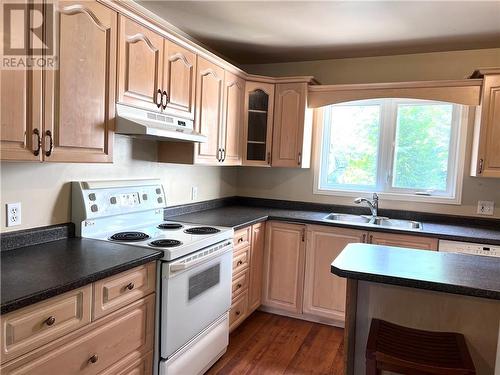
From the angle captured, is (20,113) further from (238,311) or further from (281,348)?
(281,348)

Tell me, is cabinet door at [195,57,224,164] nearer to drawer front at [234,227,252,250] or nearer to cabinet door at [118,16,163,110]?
cabinet door at [118,16,163,110]

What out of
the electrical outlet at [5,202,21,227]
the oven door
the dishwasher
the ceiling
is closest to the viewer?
the electrical outlet at [5,202,21,227]

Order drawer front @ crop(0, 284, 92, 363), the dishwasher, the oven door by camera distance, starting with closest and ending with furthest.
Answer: drawer front @ crop(0, 284, 92, 363) < the oven door < the dishwasher

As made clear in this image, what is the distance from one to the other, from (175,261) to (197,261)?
0.20 meters

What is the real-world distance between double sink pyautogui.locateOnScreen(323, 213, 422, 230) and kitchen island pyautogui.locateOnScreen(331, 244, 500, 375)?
129 cm

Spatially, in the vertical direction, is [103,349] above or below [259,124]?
below

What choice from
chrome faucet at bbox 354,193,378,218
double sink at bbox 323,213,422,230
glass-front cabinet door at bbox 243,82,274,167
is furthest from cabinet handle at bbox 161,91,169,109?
chrome faucet at bbox 354,193,378,218

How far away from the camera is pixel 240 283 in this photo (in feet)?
9.43

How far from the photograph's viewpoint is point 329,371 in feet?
8.01

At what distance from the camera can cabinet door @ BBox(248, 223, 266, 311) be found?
3.05 metres

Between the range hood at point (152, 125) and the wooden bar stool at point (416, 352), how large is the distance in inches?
58.9

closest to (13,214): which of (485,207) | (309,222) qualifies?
(309,222)

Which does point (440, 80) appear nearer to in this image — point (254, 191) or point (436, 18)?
point (436, 18)

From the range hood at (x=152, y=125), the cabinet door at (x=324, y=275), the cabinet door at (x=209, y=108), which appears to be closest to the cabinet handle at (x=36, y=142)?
the range hood at (x=152, y=125)
